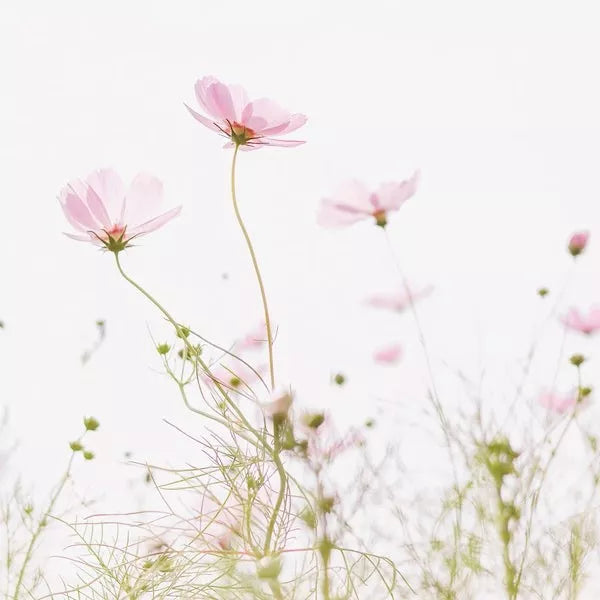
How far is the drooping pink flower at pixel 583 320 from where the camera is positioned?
0.97 meters

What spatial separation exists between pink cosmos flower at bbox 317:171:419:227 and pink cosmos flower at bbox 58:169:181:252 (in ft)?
0.78

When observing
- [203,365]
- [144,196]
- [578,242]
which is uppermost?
[578,242]

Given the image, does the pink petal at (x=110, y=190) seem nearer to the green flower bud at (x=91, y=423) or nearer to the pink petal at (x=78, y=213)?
the pink petal at (x=78, y=213)

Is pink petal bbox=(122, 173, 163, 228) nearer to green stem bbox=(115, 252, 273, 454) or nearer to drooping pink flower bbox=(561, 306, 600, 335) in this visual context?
green stem bbox=(115, 252, 273, 454)

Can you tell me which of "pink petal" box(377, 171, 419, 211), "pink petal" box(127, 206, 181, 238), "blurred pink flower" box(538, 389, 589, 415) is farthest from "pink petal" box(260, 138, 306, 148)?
"blurred pink flower" box(538, 389, 589, 415)

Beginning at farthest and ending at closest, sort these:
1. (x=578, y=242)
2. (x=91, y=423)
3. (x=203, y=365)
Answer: (x=91, y=423) < (x=578, y=242) < (x=203, y=365)

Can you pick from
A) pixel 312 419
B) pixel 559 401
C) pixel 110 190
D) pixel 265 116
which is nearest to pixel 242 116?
pixel 265 116

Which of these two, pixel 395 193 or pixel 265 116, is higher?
pixel 395 193

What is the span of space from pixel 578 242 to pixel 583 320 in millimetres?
113

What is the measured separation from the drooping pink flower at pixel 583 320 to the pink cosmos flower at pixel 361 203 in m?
0.31

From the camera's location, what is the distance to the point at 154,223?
548 millimetres

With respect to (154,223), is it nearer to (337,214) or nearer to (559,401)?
(337,214)

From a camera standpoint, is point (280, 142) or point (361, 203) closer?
point (280, 142)

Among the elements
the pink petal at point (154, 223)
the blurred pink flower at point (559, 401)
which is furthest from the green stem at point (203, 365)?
the blurred pink flower at point (559, 401)
